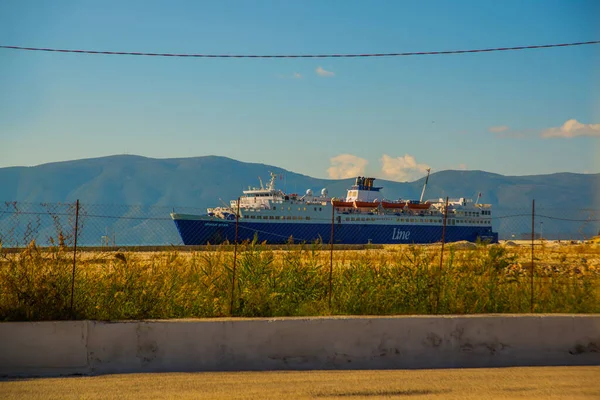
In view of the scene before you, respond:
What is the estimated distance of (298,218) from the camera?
6656cm

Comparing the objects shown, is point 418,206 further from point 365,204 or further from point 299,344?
point 299,344

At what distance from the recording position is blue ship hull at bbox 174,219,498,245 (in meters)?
64.4

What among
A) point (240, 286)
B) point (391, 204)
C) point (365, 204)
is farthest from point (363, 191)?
point (240, 286)

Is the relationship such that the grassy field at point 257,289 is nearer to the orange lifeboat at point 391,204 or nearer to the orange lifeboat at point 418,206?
the orange lifeboat at point 391,204

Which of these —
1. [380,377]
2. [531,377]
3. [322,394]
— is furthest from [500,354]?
[322,394]

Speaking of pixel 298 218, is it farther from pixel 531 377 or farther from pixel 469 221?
pixel 531 377

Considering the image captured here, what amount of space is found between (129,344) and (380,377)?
2786 millimetres

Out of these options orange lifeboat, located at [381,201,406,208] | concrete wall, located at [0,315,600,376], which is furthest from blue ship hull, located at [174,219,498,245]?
concrete wall, located at [0,315,600,376]

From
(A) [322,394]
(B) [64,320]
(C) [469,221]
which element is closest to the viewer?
(A) [322,394]

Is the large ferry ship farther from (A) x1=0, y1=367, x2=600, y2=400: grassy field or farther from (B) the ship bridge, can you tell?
(A) x1=0, y1=367, x2=600, y2=400: grassy field

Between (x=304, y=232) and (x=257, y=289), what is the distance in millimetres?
57228

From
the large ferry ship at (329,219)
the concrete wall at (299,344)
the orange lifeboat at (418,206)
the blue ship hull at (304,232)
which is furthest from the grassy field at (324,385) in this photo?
the orange lifeboat at (418,206)

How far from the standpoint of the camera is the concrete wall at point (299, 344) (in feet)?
24.9

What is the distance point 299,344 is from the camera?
7918 millimetres
